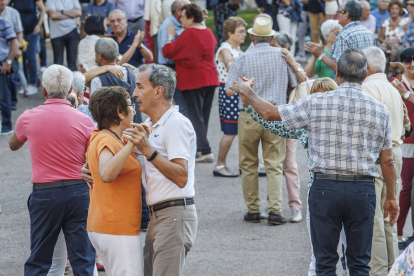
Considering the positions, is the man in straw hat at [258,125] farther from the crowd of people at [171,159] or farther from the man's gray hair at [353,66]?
the man's gray hair at [353,66]

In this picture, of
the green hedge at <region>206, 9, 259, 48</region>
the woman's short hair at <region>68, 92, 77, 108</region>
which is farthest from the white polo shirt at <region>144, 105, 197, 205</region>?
the green hedge at <region>206, 9, 259, 48</region>

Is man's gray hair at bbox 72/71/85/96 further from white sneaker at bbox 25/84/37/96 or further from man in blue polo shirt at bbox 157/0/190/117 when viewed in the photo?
white sneaker at bbox 25/84/37/96

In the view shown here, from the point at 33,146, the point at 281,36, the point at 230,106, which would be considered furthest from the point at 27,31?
the point at 33,146

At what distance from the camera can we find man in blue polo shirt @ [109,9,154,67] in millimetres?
7332

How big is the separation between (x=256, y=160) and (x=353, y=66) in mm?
2669

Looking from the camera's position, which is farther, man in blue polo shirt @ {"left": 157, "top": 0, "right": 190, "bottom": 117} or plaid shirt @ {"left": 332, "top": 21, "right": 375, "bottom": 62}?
man in blue polo shirt @ {"left": 157, "top": 0, "right": 190, "bottom": 117}

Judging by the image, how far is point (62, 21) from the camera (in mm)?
10828

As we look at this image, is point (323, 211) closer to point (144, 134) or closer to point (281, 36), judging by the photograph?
point (144, 134)

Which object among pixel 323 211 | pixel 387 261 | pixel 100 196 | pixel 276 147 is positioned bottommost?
pixel 387 261

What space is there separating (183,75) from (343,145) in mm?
5002

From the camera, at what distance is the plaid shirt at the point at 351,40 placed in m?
6.96

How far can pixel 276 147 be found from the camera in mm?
6227

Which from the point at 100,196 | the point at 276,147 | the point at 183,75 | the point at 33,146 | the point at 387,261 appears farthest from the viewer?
the point at 183,75

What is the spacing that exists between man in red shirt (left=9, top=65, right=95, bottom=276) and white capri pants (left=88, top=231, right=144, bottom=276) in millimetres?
691
